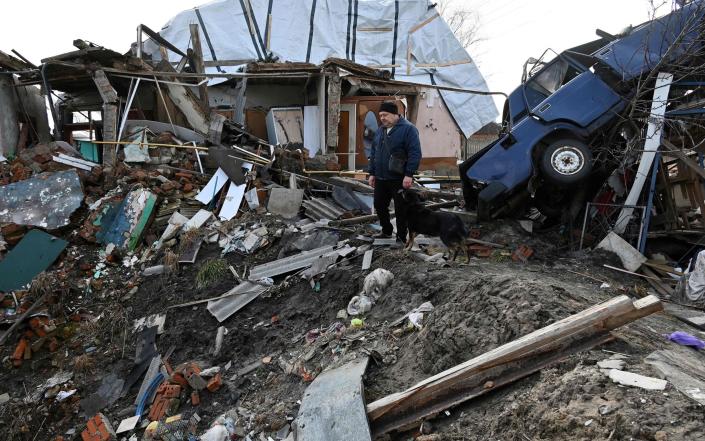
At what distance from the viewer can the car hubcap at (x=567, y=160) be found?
6.14 m

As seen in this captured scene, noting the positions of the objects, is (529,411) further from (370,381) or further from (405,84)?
(405,84)

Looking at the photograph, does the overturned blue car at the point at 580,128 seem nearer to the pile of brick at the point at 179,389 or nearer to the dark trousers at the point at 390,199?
the dark trousers at the point at 390,199

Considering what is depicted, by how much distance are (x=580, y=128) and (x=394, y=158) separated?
248 cm

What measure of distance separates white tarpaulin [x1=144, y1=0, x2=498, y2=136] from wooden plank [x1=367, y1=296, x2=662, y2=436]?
1313 centimetres

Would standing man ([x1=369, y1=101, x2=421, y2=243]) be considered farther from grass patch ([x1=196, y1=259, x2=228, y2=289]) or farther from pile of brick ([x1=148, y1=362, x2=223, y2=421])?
pile of brick ([x1=148, y1=362, x2=223, y2=421])

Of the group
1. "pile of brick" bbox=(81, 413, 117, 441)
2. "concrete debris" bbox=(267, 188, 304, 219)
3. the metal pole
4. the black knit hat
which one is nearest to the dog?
the black knit hat

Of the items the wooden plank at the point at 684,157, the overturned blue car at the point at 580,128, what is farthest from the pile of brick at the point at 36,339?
the wooden plank at the point at 684,157

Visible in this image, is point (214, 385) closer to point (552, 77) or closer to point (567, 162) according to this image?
point (567, 162)

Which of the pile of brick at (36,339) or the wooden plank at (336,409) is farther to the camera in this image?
the pile of brick at (36,339)

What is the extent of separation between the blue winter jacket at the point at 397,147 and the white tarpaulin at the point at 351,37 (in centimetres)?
1012

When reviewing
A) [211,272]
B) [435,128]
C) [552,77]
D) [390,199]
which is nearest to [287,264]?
[211,272]

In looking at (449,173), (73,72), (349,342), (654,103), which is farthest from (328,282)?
(449,173)

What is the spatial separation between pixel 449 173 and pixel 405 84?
2.83m

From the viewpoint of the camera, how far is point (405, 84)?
14.4m
